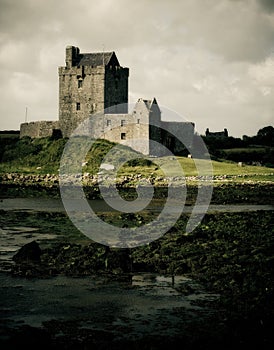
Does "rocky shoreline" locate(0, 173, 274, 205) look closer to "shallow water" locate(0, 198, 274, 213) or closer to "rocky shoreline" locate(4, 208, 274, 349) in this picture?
"shallow water" locate(0, 198, 274, 213)

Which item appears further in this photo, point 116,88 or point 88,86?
point 116,88

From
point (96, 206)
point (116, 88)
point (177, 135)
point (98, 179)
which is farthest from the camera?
point (177, 135)

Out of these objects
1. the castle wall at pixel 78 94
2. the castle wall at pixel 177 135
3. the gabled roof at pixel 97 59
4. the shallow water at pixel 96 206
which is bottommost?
the shallow water at pixel 96 206

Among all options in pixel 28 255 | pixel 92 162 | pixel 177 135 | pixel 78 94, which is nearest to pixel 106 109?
pixel 78 94

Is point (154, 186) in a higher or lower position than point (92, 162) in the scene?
lower

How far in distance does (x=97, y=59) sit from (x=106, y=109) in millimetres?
5591

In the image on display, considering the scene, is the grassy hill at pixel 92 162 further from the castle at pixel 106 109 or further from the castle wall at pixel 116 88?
the castle wall at pixel 116 88

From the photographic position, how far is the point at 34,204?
35031mm

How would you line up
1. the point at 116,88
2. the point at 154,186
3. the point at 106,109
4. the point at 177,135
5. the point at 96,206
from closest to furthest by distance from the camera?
the point at 96,206 → the point at 154,186 → the point at 106,109 → the point at 116,88 → the point at 177,135

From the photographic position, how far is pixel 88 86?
6288cm

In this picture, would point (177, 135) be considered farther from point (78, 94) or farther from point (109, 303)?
point (109, 303)

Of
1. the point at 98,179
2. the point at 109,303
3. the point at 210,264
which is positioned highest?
the point at 98,179

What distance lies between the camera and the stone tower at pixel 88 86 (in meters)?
62.3

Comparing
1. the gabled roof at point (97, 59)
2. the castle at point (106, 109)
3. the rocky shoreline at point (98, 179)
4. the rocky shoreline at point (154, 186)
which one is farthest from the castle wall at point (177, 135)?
the rocky shoreline at point (154, 186)
